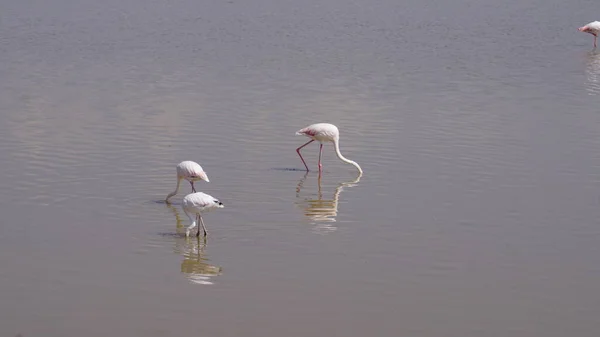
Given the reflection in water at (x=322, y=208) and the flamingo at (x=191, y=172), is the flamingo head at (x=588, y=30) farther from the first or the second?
the flamingo at (x=191, y=172)

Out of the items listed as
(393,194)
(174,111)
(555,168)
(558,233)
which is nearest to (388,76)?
(174,111)

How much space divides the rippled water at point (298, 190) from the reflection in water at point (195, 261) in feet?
0.08

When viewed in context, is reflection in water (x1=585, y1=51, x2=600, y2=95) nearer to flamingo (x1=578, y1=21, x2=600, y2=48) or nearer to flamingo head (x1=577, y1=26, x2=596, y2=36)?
flamingo (x1=578, y1=21, x2=600, y2=48)

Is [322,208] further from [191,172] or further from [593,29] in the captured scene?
[593,29]

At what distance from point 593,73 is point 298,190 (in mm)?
9344

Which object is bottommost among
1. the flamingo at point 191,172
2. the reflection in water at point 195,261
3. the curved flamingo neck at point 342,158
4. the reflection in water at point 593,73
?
the reflection in water at point 195,261

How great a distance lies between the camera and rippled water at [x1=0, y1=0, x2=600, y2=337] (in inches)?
294

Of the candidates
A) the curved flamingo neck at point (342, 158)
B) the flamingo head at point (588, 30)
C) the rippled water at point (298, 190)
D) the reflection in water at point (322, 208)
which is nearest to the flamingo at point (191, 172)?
the rippled water at point (298, 190)

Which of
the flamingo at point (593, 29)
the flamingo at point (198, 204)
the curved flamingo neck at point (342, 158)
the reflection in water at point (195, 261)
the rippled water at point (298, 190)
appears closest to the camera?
the rippled water at point (298, 190)

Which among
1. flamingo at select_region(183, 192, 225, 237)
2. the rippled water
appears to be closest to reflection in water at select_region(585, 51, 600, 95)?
the rippled water

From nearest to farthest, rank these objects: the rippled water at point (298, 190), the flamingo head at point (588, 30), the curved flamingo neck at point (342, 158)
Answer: the rippled water at point (298, 190) → the curved flamingo neck at point (342, 158) → the flamingo head at point (588, 30)

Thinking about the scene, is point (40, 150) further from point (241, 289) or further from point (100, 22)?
point (100, 22)

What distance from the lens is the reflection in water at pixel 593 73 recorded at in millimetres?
16812

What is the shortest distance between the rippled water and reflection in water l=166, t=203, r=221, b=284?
0.08 ft
